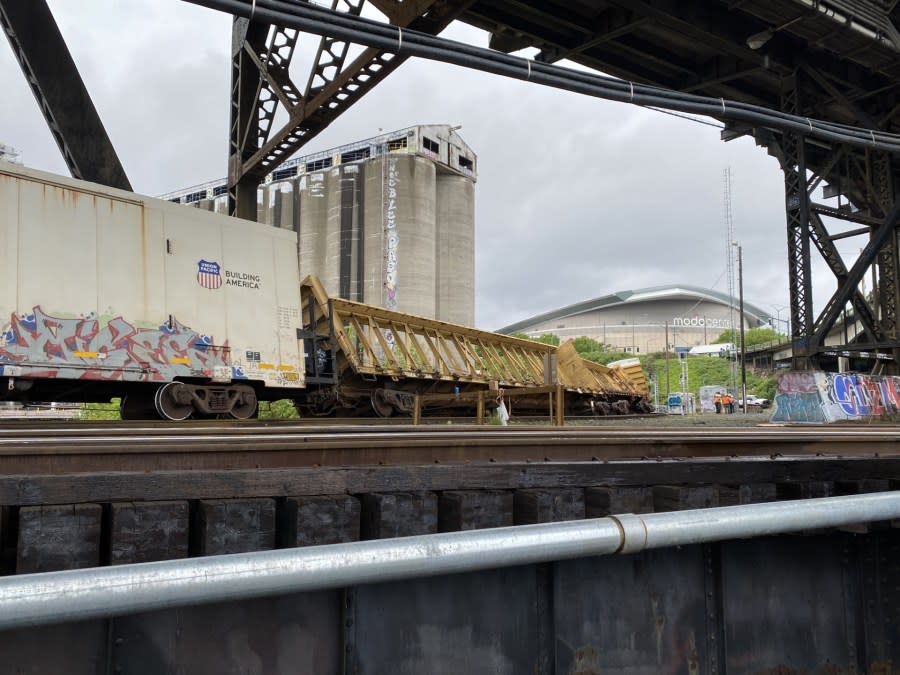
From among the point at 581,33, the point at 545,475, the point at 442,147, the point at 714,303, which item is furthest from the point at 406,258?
the point at 714,303

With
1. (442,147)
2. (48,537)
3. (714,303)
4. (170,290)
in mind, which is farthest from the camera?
(714,303)

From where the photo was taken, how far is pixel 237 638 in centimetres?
281

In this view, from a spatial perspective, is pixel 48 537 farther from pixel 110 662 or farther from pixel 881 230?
pixel 881 230

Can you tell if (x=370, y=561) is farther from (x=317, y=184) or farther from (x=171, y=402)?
(x=317, y=184)

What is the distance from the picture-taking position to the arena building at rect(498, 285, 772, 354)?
481ft

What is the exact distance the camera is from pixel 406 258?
8069cm

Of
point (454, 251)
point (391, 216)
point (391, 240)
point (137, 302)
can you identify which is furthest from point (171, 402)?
point (454, 251)

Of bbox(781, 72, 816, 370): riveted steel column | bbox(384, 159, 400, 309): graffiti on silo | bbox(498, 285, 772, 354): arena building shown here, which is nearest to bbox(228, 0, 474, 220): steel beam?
bbox(781, 72, 816, 370): riveted steel column

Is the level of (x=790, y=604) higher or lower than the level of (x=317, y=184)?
lower

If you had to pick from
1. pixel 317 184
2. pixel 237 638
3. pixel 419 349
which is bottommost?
pixel 237 638

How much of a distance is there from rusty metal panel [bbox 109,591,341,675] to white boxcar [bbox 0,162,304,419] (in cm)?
700

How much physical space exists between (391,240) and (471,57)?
75.3m

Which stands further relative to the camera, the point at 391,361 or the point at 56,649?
the point at 391,361

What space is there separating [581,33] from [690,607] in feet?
46.9
